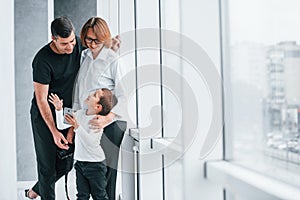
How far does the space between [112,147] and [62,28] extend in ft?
2.11

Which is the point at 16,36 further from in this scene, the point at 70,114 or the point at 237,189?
the point at 237,189

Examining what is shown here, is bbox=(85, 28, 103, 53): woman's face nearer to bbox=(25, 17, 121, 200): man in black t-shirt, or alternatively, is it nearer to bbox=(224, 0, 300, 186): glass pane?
bbox=(25, 17, 121, 200): man in black t-shirt

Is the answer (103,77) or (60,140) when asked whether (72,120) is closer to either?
(60,140)

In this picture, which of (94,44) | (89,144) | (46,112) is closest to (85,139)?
(89,144)

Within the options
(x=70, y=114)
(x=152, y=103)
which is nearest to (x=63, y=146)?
(x=70, y=114)

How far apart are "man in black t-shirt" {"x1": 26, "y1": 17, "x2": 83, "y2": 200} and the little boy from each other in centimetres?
5

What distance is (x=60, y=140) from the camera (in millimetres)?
2127

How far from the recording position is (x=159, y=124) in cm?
187

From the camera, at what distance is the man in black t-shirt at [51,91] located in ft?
6.81

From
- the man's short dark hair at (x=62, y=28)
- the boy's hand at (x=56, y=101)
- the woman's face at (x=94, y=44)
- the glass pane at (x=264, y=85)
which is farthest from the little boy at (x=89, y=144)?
the glass pane at (x=264, y=85)

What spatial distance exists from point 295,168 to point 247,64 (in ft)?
1.05

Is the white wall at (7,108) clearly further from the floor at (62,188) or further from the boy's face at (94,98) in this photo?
the boy's face at (94,98)

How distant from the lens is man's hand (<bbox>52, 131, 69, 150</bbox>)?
83.4 inches

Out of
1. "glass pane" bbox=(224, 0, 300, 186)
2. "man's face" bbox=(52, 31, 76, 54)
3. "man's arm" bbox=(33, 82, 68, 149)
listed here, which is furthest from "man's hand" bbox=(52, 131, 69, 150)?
"glass pane" bbox=(224, 0, 300, 186)
